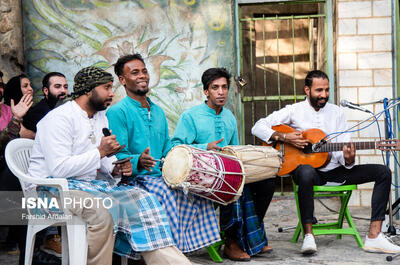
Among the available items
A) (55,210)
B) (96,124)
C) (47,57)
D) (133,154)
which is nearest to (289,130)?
(133,154)

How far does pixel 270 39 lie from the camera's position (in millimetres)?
6598

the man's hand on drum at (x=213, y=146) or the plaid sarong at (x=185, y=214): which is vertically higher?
the man's hand on drum at (x=213, y=146)

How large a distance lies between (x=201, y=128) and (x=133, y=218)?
4.20 ft

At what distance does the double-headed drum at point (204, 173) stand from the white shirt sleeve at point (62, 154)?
0.55m

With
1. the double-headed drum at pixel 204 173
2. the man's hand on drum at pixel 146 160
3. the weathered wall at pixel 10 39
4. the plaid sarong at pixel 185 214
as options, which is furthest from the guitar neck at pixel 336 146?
the weathered wall at pixel 10 39

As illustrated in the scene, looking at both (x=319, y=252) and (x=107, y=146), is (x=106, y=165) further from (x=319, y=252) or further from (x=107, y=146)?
(x=319, y=252)

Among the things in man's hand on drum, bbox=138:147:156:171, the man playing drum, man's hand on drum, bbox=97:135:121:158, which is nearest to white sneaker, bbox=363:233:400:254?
the man playing drum

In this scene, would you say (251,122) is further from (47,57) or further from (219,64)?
(47,57)

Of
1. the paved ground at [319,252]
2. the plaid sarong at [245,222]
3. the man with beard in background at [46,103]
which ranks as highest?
the man with beard in background at [46,103]

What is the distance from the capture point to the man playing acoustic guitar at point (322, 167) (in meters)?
4.53

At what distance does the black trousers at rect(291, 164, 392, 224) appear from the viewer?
4.55 meters

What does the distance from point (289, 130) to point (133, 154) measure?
1.56 m

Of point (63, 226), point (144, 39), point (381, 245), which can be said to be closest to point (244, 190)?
point (381, 245)

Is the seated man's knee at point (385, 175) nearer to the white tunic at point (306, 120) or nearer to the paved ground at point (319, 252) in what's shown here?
the white tunic at point (306, 120)
